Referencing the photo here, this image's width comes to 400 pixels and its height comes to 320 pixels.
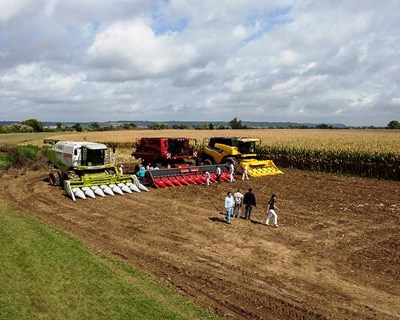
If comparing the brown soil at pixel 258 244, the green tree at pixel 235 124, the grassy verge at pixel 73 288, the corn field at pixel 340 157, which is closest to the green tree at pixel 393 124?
the green tree at pixel 235 124

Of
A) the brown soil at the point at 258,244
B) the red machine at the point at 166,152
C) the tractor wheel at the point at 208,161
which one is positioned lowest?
the brown soil at the point at 258,244

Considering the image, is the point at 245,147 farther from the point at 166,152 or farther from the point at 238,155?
the point at 166,152

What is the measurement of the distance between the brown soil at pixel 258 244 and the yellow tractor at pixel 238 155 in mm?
5459

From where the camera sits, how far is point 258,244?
1304cm

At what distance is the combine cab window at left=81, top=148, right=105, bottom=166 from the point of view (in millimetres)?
22047

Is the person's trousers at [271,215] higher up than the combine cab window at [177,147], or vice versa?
the combine cab window at [177,147]

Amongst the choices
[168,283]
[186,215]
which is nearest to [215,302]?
[168,283]

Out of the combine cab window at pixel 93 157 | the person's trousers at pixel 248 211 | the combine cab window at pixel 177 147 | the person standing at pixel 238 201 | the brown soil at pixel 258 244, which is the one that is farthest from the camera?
the combine cab window at pixel 177 147

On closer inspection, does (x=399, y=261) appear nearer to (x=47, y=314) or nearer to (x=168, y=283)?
(x=168, y=283)

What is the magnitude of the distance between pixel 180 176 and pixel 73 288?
49.7 ft

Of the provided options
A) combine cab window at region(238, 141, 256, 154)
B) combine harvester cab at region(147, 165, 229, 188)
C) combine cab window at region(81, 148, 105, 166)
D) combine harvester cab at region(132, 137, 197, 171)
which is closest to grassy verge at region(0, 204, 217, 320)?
combine cab window at region(81, 148, 105, 166)

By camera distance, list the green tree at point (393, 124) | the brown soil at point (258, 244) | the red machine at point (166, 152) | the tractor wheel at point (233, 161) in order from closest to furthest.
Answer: the brown soil at point (258, 244) < the red machine at point (166, 152) < the tractor wheel at point (233, 161) < the green tree at point (393, 124)

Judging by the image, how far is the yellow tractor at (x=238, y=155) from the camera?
1091 inches

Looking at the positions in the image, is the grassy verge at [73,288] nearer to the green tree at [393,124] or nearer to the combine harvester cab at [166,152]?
the combine harvester cab at [166,152]
